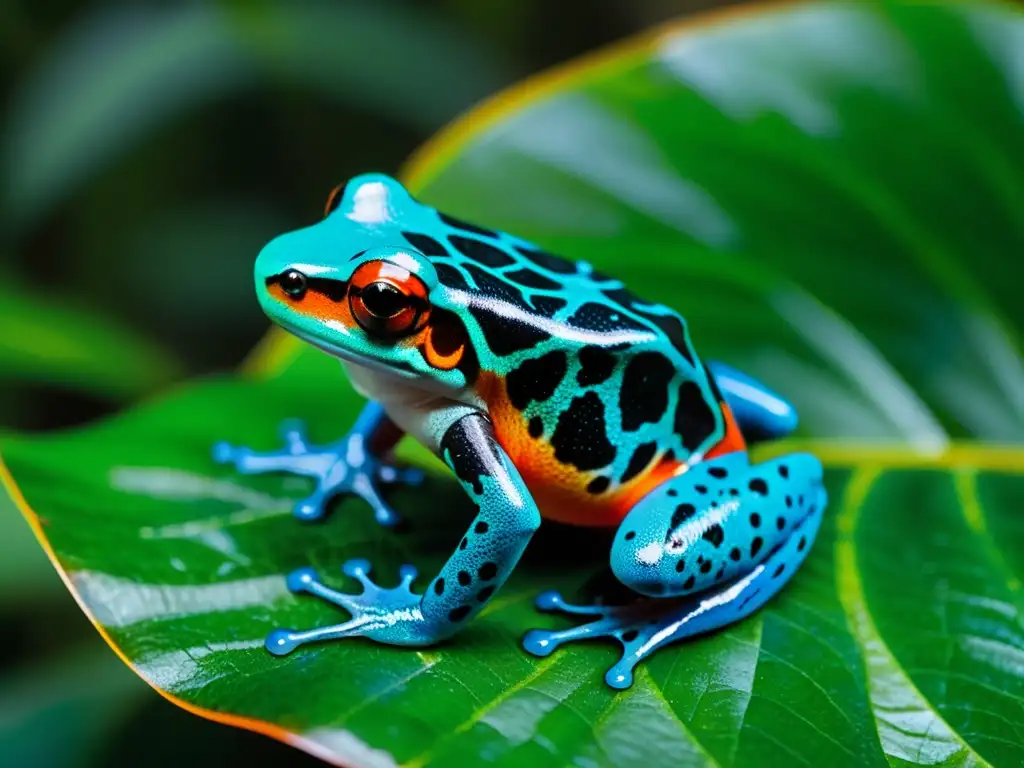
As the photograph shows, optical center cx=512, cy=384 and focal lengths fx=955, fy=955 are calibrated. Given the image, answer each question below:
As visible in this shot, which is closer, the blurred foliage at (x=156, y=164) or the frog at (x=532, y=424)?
the frog at (x=532, y=424)

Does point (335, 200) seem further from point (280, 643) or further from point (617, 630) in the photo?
point (617, 630)

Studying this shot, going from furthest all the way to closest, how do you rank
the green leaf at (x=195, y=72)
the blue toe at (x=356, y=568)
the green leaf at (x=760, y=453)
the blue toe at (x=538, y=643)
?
the green leaf at (x=195, y=72), the blue toe at (x=356, y=568), the blue toe at (x=538, y=643), the green leaf at (x=760, y=453)

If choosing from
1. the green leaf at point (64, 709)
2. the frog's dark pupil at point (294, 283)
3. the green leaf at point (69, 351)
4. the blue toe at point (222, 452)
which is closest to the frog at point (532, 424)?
the frog's dark pupil at point (294, 283)

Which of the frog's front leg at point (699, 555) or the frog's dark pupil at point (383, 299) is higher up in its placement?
the frog's dark pupil at point (383, 299)

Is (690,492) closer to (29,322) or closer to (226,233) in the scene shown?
(29,322)

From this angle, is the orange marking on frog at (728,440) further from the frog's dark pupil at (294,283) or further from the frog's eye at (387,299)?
the frog's dark pupil at (294,283)

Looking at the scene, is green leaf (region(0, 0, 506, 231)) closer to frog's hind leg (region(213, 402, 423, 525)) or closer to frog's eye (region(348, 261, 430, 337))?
frog's hind leg (region(213, 402, 423, 525))

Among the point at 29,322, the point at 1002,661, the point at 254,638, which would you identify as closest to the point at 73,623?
the point at 29,322
